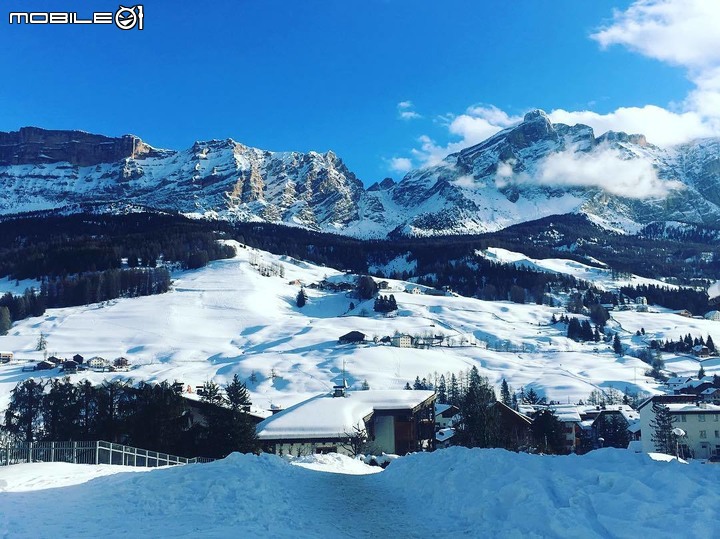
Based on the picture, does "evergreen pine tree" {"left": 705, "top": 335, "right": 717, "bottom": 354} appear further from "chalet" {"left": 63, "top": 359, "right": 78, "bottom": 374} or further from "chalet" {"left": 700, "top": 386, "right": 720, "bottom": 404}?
"chalet" {"left": 63, "top": 359, "right": 78, "bottom": 374}

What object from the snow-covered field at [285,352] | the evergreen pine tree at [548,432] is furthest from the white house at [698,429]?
the snow-covered field at [285,352]

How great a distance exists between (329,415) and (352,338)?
108 meters

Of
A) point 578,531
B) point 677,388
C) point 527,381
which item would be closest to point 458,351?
point 527,381

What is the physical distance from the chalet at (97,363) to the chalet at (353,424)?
79.6m

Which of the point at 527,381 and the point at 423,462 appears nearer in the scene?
the point at 423,462

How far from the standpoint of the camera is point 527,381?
144875 mm

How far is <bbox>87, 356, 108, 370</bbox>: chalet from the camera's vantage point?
13286 centimetres

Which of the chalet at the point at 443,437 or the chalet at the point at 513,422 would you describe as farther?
the chalet at the point at 443,437

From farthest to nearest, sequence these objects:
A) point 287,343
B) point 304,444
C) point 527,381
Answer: point 287,343, point 527,381, point 304,444

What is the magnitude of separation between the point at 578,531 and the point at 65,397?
48.8m

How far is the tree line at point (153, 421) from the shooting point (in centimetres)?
4675

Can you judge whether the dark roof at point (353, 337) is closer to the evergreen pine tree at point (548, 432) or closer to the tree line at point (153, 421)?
the evergreen pine tree at point (548, 432)

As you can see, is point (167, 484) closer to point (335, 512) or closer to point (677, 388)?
point (335, 512)

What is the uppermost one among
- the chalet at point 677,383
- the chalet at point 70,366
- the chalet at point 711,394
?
the chalet at point 70,366
